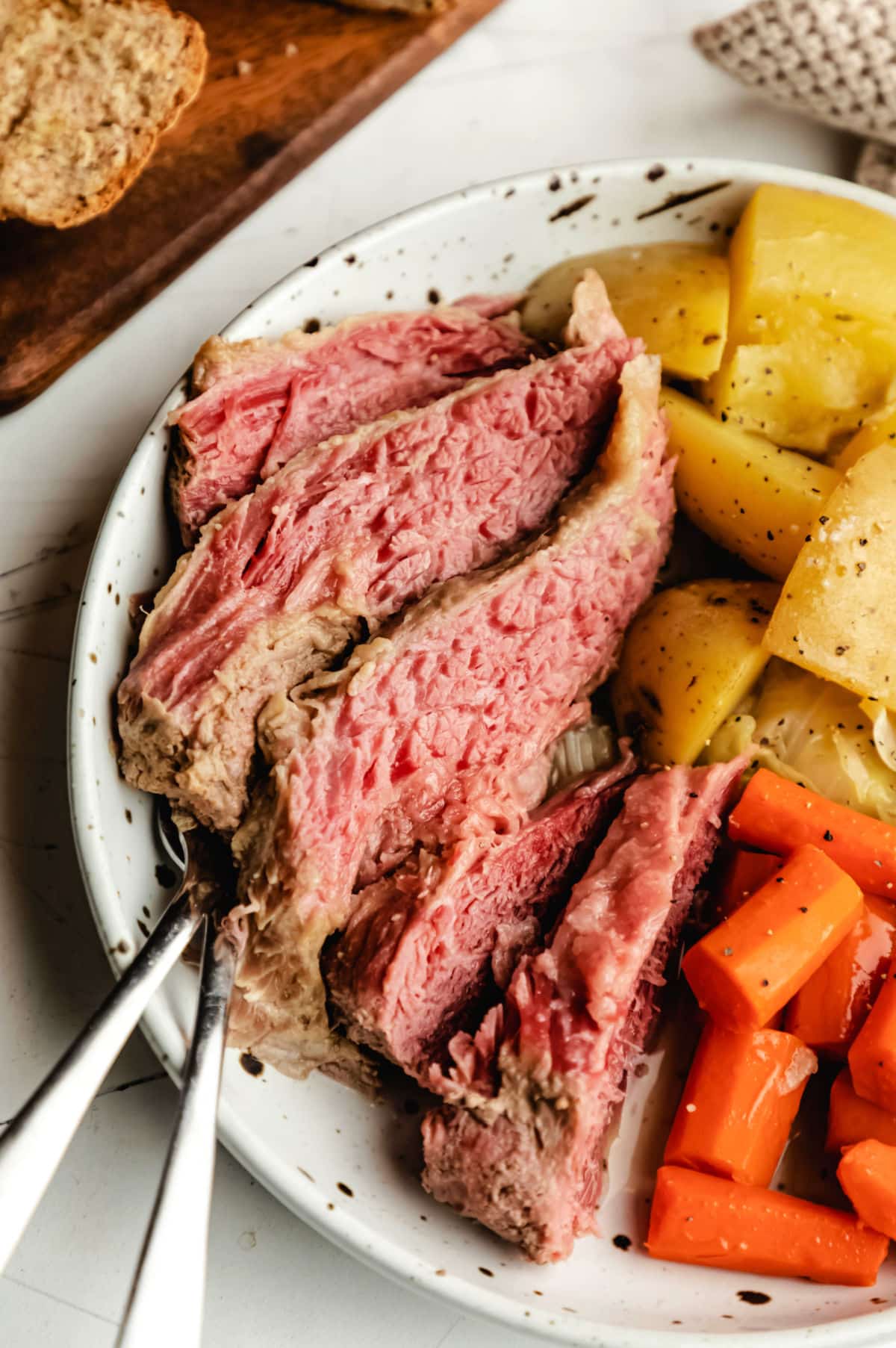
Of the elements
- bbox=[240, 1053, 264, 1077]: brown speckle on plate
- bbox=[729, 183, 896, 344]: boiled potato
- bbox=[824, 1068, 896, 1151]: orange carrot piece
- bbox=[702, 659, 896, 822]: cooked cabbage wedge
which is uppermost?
bbox=[729, 183, 896, 344]: boiled potato

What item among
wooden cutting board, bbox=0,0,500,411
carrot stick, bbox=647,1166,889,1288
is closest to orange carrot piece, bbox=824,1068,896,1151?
carrot stick, bbox=647,1166,889,1288

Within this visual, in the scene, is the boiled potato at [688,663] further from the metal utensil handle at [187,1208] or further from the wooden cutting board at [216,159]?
the wooden cutting board at [216,159]

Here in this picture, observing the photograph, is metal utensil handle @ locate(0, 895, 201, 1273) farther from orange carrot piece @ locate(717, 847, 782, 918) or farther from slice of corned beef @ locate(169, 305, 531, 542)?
orange carrot piece @ locate(717, 847, 782, 918)

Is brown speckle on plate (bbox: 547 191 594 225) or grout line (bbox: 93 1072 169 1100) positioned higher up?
brown speckle on plate (bbox: 547 191 594 225)

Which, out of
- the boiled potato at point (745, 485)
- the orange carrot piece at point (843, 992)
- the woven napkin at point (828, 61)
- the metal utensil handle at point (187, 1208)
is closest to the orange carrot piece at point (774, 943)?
the orange carrot piece at point (843, 992)

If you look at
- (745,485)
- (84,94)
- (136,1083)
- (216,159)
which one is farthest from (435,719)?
(84,94)

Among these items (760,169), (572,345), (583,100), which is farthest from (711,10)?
(572,345)

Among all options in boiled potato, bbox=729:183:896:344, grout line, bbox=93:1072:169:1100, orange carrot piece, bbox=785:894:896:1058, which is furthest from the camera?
boiled potato, bbox=729:183:896:344

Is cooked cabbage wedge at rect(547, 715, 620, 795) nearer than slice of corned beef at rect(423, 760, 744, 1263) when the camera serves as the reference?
No

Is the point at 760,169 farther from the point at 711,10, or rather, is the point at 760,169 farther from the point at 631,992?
the point at 631,992
